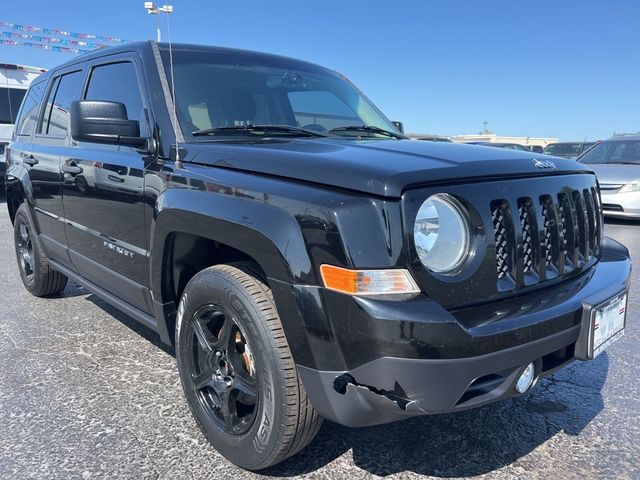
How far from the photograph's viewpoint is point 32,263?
15.5 feet

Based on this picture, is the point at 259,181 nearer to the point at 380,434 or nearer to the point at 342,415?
the point at 342,415

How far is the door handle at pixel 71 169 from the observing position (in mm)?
3342

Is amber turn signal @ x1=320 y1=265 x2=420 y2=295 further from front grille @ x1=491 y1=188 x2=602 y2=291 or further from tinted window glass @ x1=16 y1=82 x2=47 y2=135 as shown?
tinted window glass @ x1=16 y1=82 x2=47 y2=135

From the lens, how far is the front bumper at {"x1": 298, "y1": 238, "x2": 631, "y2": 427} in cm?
170

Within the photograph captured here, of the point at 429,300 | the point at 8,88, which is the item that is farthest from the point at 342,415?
the point at 8,88

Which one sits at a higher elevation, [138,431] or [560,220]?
[560,220]

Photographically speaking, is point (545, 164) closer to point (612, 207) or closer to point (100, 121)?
point (100, 121)

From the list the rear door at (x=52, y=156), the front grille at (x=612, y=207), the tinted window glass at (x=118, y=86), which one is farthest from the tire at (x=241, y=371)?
the front grille at (x=612, y=207)

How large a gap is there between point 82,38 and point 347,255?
1327 cm

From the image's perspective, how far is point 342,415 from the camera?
1.86 meters

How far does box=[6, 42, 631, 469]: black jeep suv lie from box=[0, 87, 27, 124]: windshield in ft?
30.1

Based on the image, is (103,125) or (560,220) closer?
(560,220)

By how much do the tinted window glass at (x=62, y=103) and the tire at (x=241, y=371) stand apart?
208 centimetres

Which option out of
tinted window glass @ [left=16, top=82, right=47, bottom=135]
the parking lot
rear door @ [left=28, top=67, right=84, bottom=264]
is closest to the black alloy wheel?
the parking lot
